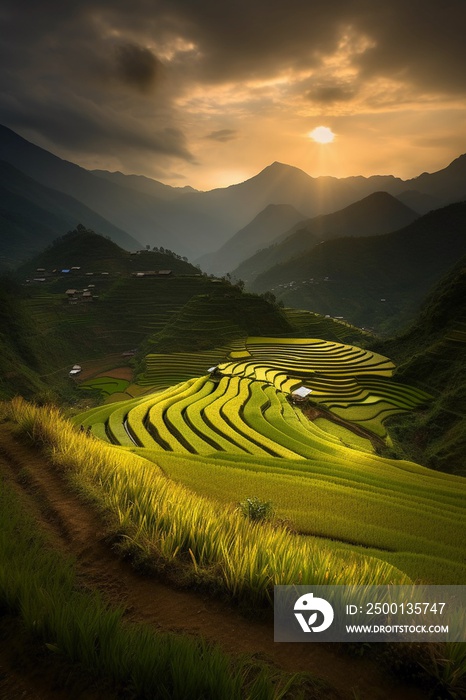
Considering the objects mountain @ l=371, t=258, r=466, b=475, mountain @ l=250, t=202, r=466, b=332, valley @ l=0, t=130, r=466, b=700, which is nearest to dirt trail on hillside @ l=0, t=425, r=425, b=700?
valley @ l=0, t=130, r=466, b=700

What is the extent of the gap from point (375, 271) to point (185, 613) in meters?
170

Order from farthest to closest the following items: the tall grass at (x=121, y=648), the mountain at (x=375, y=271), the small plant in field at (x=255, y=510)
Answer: the mountain at (x=375, y=271) → the small plant in field at (x=255, y=510) → the tall grass at (x=121, y=648)

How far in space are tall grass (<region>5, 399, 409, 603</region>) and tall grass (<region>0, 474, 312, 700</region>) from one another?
73 centimetres

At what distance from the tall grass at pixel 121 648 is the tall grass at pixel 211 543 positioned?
73 centimetres

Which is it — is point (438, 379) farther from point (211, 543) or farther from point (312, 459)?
point (211, 543)

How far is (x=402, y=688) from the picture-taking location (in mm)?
2783

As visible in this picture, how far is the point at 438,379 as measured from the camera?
35469 millimetres

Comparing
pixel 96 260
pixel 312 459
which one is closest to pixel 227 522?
pixel 312 459

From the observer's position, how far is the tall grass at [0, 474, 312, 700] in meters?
2.28

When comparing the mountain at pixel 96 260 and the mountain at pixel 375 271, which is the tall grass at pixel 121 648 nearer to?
the mountain at pixel 96 260

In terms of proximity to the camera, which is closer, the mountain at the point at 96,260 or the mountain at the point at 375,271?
the mountain at the point at 96,260

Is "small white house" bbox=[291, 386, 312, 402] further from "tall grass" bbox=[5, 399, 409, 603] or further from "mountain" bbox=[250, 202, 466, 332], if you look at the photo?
"mountain" bbox=[250, 202, 466, 332]

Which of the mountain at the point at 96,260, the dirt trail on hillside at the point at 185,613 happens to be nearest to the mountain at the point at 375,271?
the mountain at the point at 96,260

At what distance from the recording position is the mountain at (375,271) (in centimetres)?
13862
